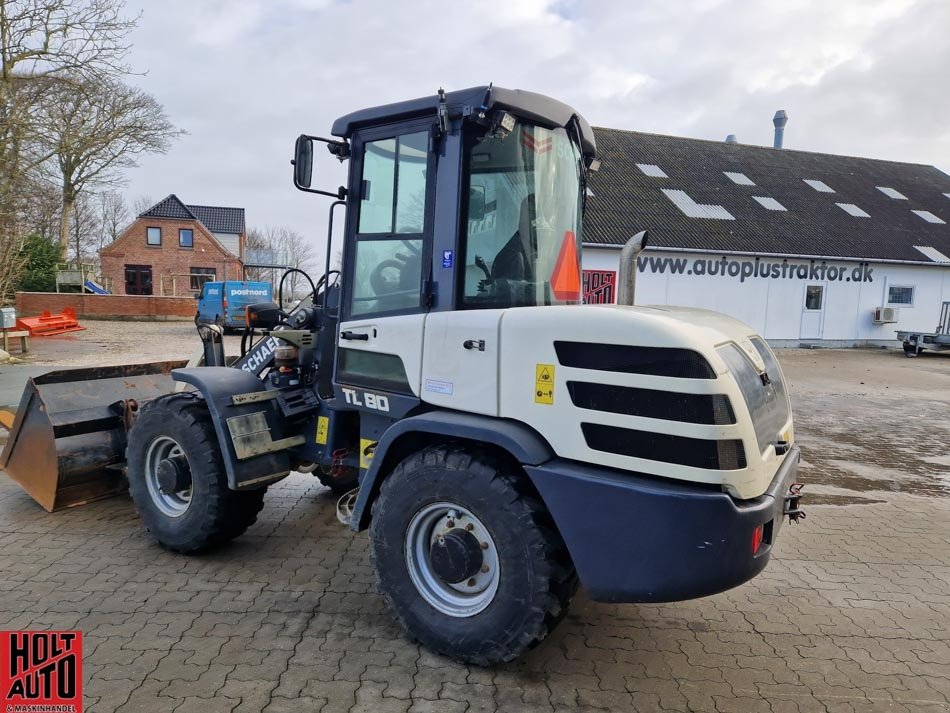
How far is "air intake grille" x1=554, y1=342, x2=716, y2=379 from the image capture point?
247 cm

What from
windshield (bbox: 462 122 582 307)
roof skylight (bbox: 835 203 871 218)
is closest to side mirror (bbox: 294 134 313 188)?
windshield (bbox: 462 122 582 307)

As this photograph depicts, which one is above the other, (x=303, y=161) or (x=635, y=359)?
(x=303, y=161)

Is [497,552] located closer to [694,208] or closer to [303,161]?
[303,161]

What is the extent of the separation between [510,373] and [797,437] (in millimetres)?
7124

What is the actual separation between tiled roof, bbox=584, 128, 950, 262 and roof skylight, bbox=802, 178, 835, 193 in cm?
14

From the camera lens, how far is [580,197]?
3826 mm

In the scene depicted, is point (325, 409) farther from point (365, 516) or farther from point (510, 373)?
point (510, 373)

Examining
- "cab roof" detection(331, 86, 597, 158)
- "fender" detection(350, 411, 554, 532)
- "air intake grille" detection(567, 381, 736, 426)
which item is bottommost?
"fender" detection(350, 411, 554, 532)

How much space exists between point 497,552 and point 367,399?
116cm

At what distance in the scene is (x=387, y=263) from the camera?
3455 mm

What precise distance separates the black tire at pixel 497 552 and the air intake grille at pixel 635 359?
59cm

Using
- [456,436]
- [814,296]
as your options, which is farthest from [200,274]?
[456,436]

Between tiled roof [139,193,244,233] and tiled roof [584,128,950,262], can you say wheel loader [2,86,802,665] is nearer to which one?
tiled roof [584,128,950,262]

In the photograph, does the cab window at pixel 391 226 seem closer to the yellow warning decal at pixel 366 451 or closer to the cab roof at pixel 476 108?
the cab roof at pixel 476 108
